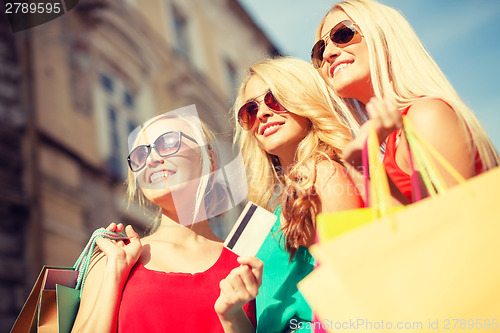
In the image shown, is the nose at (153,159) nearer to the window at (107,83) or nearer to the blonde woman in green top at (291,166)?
the blonde woman in green top at (291,166)

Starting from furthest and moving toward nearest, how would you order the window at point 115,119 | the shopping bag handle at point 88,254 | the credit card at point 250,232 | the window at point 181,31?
the window at point 181,31 < the window at point 115,119 < the shopping bag handle at point 88,254 < the credit card at point 250,232

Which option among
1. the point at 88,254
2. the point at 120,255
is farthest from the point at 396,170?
the point at 88,254

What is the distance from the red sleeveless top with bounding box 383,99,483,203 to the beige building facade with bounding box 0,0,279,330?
2526 mm

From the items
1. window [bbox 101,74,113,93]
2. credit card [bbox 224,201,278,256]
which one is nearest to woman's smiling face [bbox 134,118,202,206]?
credit card [bbox 224,201,278,256]

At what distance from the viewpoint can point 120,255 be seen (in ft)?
6.12

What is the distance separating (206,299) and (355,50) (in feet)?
3.45

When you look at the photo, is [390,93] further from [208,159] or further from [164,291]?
[164,291]

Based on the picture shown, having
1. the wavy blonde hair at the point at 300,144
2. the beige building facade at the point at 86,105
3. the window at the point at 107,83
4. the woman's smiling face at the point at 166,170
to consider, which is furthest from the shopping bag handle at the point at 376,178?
the window at the point at 107,83

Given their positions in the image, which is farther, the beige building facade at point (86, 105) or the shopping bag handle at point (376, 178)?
the beige building facade at point (86, 105)

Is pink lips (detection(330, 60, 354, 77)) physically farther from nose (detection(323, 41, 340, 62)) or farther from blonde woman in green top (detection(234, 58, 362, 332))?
blonde woman in green top (detection(234, 58, 362, 332))

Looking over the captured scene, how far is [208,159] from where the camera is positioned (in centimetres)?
222

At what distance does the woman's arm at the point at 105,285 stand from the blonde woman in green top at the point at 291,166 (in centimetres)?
51

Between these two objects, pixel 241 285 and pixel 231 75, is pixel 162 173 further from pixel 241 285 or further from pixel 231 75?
pixel 231 75

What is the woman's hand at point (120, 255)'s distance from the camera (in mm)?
1825
